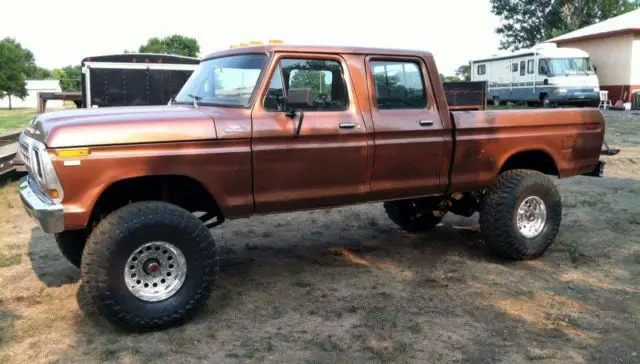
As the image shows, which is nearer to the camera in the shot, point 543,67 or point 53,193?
point 53,193

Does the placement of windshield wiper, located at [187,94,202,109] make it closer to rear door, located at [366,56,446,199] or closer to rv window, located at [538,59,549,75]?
rear door, located at [366,56,446,199]

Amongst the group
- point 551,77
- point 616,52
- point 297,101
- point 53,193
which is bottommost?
point 53,193

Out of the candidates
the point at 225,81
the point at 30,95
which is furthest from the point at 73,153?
the point at 30,95

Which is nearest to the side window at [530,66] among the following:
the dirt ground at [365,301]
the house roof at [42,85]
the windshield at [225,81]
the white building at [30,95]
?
the dirt ground at [365,301]

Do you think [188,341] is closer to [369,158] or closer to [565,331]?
[369,158]

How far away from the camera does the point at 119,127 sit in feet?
13.0

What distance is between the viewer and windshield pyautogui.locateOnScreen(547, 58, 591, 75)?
25172 millimetres

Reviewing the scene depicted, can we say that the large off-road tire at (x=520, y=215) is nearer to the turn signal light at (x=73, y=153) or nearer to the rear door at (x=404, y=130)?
the rear door at (x=404, y=130)

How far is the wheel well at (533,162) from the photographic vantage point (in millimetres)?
6027

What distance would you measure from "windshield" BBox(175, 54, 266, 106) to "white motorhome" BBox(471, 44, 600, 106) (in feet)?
72.8

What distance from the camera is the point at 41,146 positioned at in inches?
152

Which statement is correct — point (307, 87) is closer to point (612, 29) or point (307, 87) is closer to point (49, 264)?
point (49, 264)

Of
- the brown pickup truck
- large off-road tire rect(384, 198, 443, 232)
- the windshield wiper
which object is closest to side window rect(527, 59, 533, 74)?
large off-road tire rect(384, 198, 443, 232)

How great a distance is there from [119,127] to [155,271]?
105 centimetres
